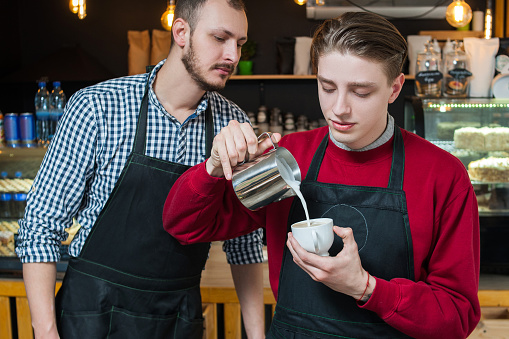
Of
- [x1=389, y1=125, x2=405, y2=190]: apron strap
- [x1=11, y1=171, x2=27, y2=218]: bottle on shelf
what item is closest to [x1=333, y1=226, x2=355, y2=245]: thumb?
[x1=389, y1=125, x2=405, y2=190]: apron strap

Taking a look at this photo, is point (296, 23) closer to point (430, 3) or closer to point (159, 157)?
point (430, 3)

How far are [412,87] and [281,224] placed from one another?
152 inches

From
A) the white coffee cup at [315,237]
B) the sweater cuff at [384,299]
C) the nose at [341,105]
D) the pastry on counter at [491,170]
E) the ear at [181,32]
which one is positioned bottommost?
the sweater cuff at [384,299]

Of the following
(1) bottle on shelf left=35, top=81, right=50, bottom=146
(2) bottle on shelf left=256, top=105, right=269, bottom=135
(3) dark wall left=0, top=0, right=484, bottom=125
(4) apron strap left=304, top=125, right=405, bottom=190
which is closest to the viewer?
(4) apron strap left=304, top=125, right=405, bottom=190

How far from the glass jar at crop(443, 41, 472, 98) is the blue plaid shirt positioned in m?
1.70

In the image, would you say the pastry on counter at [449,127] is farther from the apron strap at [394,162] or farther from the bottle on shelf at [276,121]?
the bottle on shelf at [276,121]

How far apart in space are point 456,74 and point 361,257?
6.24 ft

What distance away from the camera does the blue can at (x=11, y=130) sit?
2926mm

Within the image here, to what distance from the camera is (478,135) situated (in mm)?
2771

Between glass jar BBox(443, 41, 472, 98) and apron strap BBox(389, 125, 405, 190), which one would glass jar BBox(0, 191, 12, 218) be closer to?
apron strap BBox(389, 125, 405, 190)

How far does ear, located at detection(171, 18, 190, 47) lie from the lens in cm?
159

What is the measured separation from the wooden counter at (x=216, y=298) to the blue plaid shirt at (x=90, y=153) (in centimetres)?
89

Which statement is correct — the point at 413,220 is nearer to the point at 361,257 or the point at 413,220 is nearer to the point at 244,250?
the point at 361,257

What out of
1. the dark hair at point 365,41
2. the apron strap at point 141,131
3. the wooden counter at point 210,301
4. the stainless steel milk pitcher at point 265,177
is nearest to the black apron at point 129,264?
the apron strap at point 141,131
